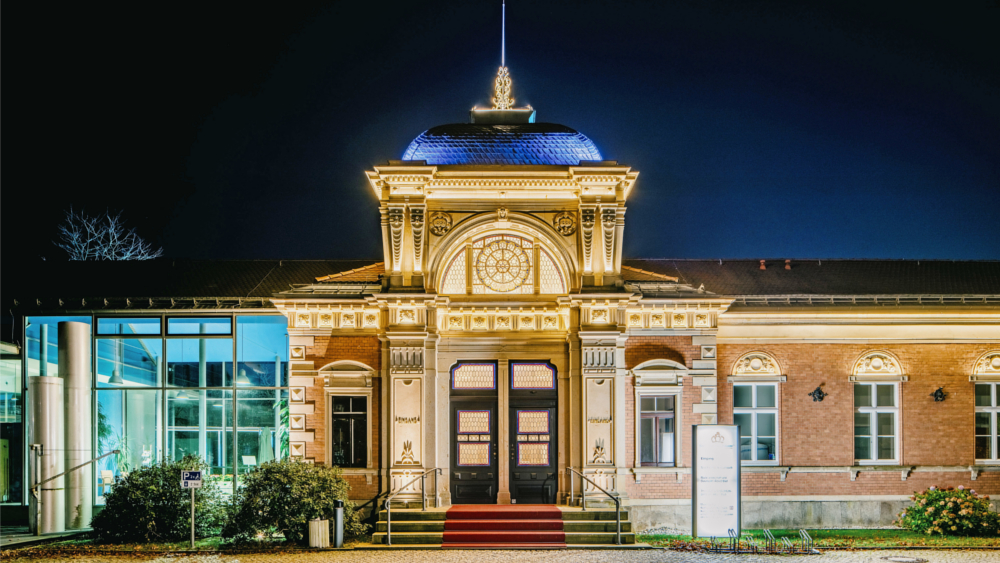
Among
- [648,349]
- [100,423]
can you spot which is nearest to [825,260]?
[648,349]

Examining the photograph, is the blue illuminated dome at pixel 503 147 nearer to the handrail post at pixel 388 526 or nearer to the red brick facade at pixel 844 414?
the red brick facade at pixel 844 414

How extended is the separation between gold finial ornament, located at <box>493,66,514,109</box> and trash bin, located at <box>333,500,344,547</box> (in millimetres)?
9775

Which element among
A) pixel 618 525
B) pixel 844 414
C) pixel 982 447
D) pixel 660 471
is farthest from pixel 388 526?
pixel 982 447

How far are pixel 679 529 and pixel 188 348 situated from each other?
11.8 meters

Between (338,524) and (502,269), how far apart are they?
6313 mm

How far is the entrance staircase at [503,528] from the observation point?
18.1 meters

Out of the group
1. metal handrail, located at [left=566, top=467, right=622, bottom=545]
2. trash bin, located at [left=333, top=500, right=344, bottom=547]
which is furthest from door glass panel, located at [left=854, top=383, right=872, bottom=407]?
trash bin, located at [left=333, top=500, right=344, bottom=547]

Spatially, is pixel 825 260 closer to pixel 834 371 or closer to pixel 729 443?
pixel 834 371

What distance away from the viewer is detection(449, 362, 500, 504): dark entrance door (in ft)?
65.9

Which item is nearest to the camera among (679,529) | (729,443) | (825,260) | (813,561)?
(813,561)

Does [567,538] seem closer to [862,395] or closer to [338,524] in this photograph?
[338,524]

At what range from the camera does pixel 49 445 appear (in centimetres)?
2070

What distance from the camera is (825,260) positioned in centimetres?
2589

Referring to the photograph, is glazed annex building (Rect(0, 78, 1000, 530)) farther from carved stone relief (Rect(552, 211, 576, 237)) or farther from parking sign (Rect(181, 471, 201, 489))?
parking sign (Rect(181, 471, 201, 489))
